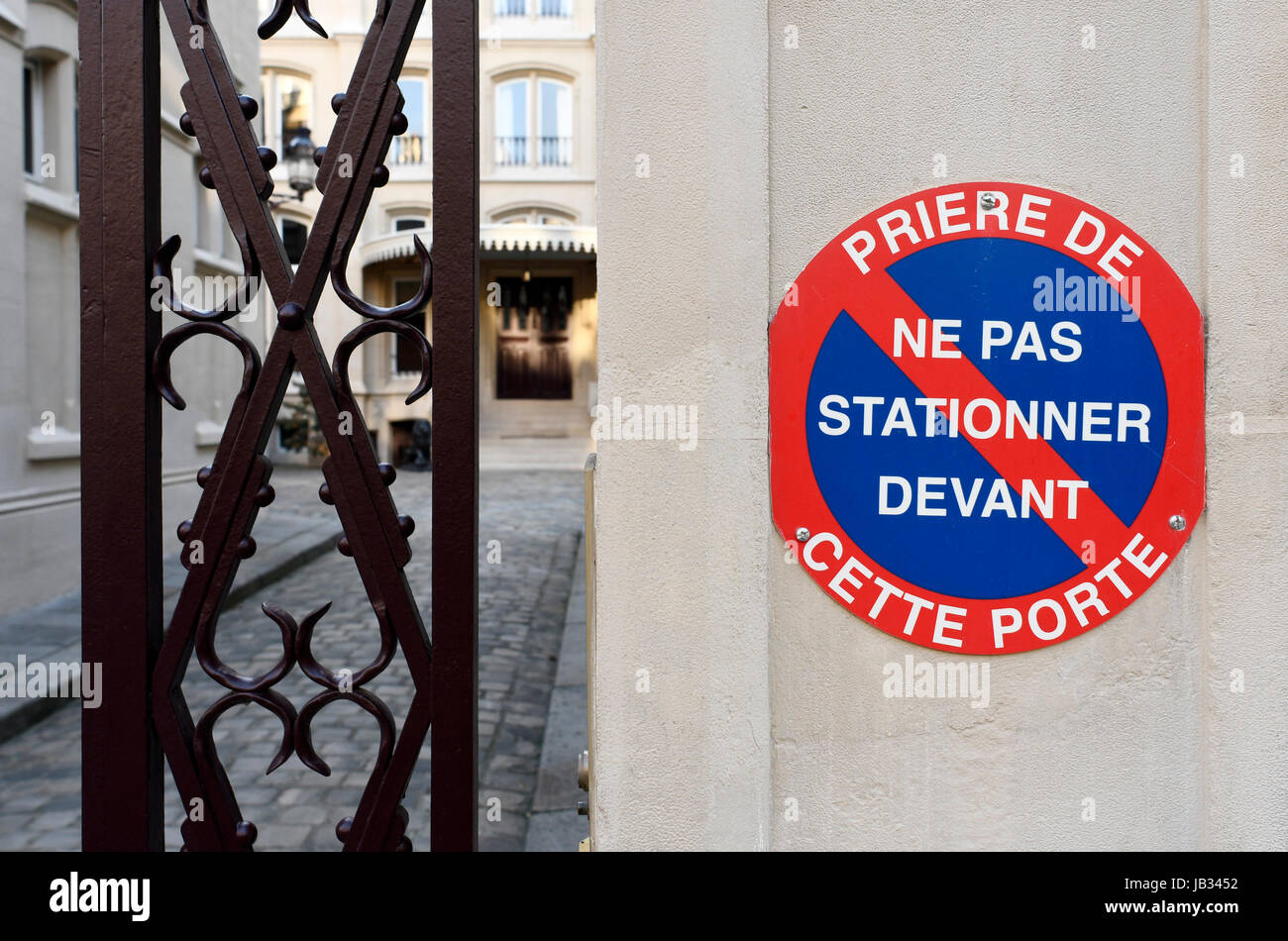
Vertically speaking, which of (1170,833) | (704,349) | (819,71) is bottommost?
(1170,833)

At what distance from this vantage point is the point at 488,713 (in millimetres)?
5320

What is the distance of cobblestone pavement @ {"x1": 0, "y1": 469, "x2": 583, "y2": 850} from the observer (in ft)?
12.9

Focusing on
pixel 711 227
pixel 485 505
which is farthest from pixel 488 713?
pixel 485 505

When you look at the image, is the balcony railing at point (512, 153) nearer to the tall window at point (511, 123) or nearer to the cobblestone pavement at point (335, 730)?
the tall window at point (511, 123)

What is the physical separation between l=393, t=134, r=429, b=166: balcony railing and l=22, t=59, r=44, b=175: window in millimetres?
19631

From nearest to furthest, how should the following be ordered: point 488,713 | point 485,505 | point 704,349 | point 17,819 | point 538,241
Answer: point 704,349
point 17,819
point 488,713
point 485,505
point 538,241

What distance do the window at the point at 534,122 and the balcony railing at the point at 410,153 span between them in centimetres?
245

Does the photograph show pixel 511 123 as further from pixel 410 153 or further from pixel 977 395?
pixel 977 395

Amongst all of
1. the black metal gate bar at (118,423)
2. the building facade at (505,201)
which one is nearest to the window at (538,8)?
the building facade at (505,201)

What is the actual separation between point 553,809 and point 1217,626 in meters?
3.01

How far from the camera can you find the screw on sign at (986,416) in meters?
1.90

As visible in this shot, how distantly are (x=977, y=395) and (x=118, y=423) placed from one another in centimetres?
195

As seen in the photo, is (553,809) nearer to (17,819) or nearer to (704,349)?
(17,819)

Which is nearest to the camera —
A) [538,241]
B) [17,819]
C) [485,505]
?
[17,819]
